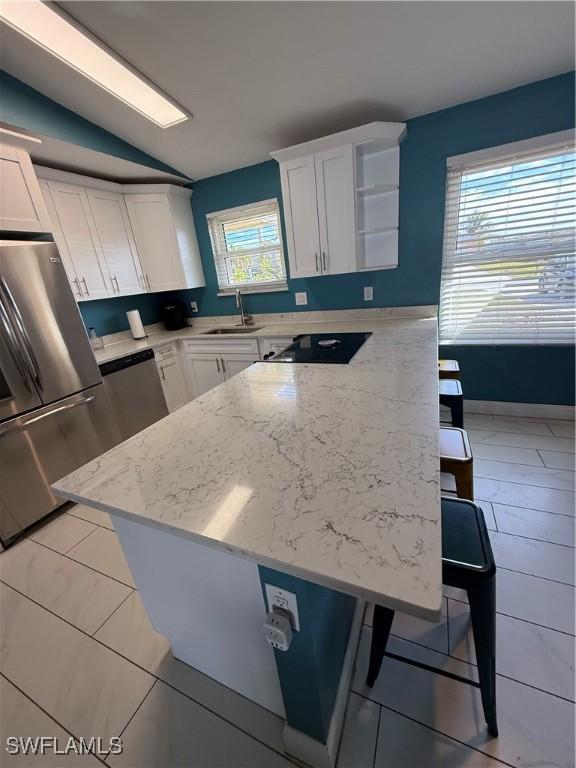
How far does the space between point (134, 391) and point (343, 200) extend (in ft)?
7.74

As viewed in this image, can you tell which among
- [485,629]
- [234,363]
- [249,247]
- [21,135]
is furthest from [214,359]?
[485,629]

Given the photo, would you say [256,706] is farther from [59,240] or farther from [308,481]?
[59,240]

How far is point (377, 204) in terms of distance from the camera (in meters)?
2.57

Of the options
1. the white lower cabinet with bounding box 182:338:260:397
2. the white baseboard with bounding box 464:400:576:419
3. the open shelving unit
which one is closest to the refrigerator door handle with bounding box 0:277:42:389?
the white lower cabinet with bounding box 182:338:260:397

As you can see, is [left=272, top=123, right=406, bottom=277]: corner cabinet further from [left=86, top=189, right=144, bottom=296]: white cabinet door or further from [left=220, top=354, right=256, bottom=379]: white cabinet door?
[left=86, top=189, right=144, bottom=296]: white cabinet door

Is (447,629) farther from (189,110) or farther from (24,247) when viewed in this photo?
(189,110)

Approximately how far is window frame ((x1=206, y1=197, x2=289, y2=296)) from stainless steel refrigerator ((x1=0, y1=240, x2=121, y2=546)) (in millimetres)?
1648

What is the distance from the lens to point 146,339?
128 inches

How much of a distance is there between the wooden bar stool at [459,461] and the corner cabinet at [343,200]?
5.48 ft

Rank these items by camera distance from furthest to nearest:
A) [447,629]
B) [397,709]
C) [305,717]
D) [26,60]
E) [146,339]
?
[146,339], [26,60], [447,629], [397,709], [305,717]

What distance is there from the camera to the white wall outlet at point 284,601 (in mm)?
722

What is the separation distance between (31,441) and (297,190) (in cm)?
264

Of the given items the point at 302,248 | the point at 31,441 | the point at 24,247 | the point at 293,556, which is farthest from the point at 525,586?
the point at 24,247

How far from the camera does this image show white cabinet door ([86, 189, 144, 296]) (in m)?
2.76
